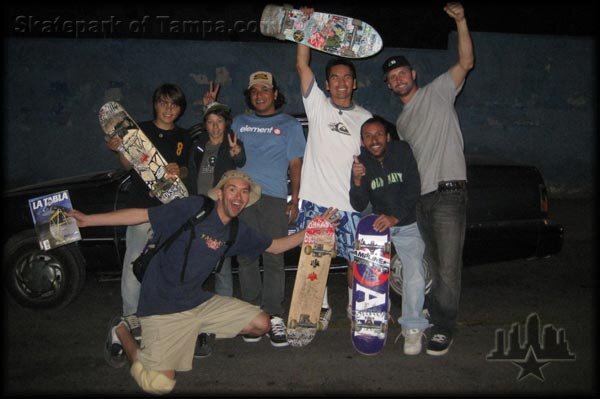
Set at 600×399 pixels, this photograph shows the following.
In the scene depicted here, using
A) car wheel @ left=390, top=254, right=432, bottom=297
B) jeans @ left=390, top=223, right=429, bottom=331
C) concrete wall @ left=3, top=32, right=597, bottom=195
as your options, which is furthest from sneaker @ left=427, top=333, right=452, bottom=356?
concrete wall @ left=3, top=32, right=597, bottom=195

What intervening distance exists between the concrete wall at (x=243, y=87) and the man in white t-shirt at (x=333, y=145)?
609cm

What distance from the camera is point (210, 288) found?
18.4 ft

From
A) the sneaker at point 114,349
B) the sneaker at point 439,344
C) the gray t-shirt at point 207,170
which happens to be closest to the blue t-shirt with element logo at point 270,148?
the gray t-shirt at point 207,170

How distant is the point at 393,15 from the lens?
10805mm

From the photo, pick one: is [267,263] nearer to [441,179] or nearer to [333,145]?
[333,145]

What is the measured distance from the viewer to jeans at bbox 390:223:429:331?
4.11m

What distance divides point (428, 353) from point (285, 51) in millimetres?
7360

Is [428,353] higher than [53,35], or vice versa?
[53,35]

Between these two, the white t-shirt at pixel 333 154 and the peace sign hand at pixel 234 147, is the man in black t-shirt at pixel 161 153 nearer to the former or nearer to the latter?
the peace sign hand at pixel 234 147

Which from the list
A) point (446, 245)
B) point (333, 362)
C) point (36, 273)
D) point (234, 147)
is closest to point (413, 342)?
point (333, 362)

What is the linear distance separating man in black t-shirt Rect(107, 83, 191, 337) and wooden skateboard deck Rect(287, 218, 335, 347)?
1087 mm

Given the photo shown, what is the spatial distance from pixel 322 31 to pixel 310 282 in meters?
2.04

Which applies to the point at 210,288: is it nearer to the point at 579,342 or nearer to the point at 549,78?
the point at 579,342

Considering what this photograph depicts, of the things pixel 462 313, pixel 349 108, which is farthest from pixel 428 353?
pixel 349 108
